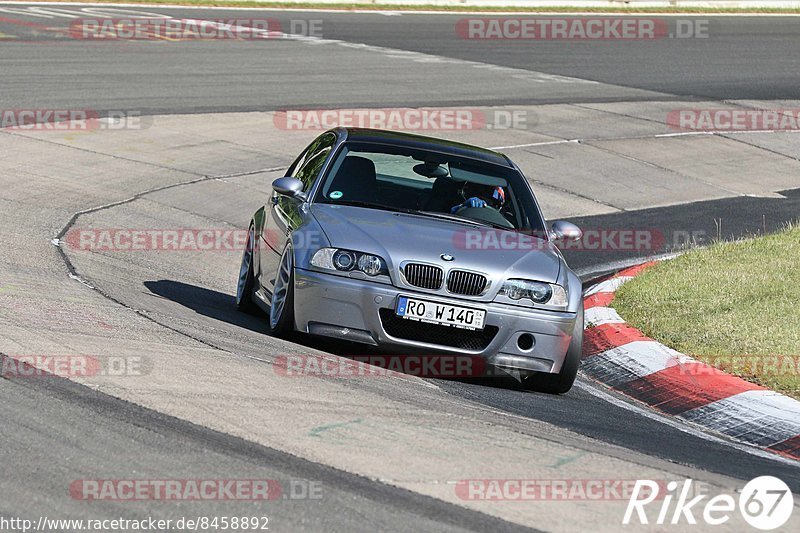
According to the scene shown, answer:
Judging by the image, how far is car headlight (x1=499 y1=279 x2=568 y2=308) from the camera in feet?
26.3

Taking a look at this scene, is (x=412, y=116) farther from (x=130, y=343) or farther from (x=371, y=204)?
(x=130, y=343)

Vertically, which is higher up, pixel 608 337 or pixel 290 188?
pixel 290 188

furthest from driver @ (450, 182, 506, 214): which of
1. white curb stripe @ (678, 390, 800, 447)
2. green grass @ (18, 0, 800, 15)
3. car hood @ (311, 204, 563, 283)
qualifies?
green grass @ (18, 0, 800, 15)

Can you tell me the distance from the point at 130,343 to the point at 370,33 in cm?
2267

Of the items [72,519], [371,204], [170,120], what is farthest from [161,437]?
[170,120]

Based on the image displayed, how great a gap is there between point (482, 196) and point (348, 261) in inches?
66.2

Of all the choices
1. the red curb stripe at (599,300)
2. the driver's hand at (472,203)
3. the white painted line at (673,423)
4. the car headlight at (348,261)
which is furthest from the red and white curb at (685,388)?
the car headlight at (348,261)

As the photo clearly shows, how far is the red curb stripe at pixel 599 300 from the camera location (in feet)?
35.4

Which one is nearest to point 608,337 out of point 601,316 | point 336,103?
point 601,316

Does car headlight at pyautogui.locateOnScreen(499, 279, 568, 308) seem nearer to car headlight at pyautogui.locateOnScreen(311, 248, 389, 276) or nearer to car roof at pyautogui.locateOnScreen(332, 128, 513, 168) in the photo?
car headlight at pyautogui.locateOnScreen(311, 248, 389, 276)

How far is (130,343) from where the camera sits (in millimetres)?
7234

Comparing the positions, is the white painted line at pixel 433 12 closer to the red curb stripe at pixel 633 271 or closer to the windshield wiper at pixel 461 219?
the red curb stripe at pixel 633 271

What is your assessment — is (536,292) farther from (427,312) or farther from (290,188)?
(290,188)

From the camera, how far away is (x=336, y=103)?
20250 millimetres
